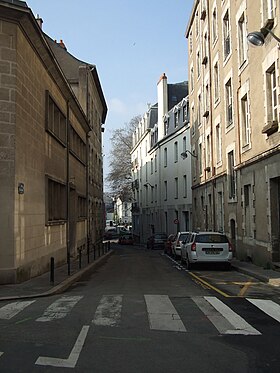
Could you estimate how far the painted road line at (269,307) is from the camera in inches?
341

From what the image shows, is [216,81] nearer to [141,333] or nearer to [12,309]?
[12,309]

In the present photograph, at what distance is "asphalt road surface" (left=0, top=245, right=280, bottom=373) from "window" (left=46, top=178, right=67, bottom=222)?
22.7ft

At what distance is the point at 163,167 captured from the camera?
48.1 m

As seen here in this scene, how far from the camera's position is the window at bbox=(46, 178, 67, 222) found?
1820 centimetres

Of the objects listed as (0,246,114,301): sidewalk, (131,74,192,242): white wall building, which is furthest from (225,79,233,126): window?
(0,246,114,301): sidewalk

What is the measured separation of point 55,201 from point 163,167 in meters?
29.2

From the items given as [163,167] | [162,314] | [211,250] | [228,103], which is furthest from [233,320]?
[163,167]

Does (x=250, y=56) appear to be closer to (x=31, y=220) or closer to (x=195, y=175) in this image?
(x=31, y=220)

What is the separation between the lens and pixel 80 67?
106ft

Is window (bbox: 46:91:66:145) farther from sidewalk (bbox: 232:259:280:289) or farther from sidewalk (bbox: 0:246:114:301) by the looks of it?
sidewalk (bbox: 232:259:280:289)

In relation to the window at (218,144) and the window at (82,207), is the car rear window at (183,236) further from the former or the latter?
the window at (82,207)

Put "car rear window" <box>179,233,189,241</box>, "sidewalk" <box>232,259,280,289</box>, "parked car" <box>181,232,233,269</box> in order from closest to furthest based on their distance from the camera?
"sidewalk" <box>232,259,280,289</box>
"parked car" <box>181,232,233,269</box>
"car rear window" <box>179,233,189,241</box>

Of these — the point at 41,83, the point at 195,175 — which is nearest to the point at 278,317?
the point at 41,83

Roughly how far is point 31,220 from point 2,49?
509cm
